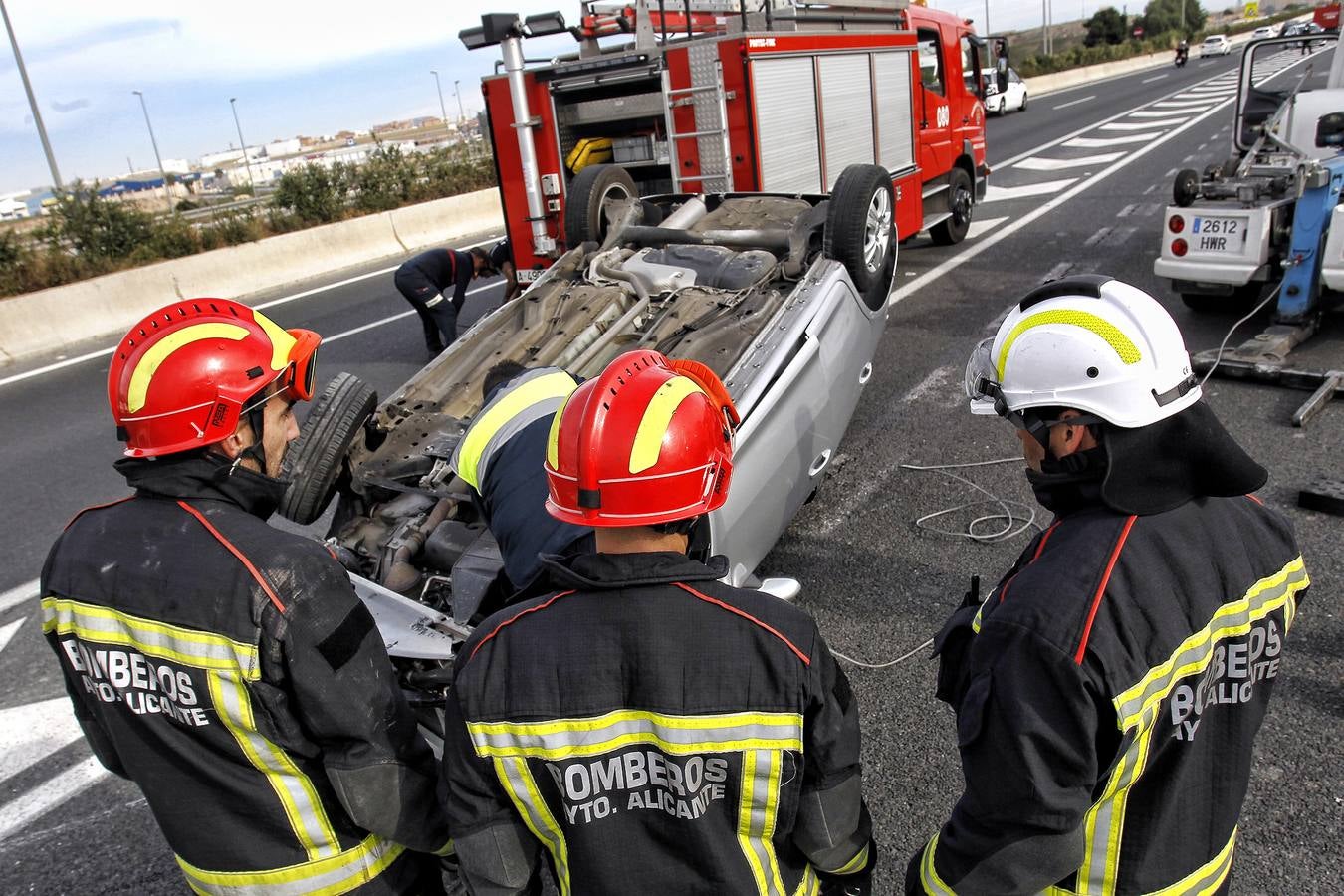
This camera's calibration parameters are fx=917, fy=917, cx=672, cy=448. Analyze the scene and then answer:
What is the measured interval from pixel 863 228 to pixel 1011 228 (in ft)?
24.8

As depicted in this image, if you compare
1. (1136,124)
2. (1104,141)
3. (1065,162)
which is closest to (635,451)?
(1065,162)

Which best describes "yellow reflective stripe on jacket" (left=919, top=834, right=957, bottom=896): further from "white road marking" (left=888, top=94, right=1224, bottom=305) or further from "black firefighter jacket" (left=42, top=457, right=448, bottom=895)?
"white road marking" (left=888, top=94, right=1224, bottom=305)

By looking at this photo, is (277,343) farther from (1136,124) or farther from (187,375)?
(1136,124)

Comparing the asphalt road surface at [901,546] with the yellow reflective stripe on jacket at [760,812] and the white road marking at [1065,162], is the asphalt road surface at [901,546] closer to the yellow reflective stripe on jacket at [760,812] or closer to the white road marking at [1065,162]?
the yellow reflective stripe on jacket at [760,812]

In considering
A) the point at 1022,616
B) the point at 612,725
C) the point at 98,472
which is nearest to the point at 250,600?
the point at 612,725

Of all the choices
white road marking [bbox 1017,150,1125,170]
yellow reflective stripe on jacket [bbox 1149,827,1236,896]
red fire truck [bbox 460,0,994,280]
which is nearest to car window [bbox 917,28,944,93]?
red fire truck [bbox 460,0,994,280]

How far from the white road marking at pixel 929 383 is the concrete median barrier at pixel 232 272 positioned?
959 centimetres

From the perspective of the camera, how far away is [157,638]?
1767 millimetres

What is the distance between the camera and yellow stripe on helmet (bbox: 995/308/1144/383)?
66.7 inches

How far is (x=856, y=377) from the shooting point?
469cm

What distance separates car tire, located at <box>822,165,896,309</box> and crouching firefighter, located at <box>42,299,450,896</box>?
10.8ft

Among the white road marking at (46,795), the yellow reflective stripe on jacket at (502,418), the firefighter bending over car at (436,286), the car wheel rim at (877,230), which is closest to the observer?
the yellow reflective stripe on jacket at (502,418)

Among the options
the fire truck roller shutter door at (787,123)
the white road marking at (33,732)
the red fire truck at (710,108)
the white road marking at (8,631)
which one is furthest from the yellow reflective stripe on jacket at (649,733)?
the fire truck roller shutter door at (787,123)

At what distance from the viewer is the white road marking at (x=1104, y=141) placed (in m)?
17.6
